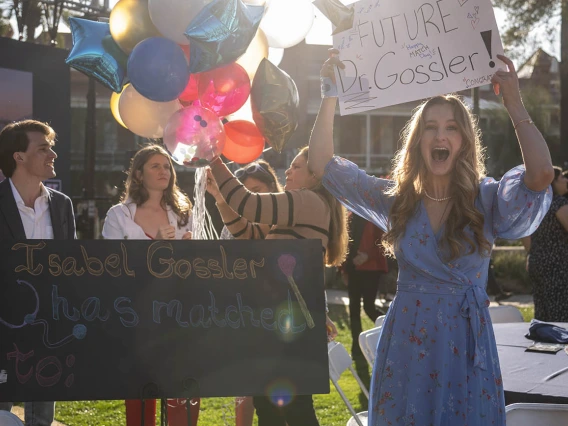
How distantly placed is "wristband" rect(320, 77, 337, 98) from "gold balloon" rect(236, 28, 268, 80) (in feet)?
2.39

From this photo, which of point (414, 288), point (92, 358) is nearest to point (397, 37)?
point (414, 288)

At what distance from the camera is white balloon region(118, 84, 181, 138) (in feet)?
11.4

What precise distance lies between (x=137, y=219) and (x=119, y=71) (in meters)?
1.14

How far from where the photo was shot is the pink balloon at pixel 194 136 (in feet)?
10.2

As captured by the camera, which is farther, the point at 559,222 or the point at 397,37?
the point at 559,222

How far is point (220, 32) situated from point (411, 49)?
79cm

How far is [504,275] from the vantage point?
14.3 meters

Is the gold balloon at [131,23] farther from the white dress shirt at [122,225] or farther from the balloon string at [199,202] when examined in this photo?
the white dress shirt at [122,225]

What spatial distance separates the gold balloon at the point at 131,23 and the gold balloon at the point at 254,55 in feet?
1.42

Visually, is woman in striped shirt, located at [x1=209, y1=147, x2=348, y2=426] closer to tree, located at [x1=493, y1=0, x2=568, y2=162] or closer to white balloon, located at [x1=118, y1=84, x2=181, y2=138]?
white balloon, located at [x1=118, y1=84, x2=181, y2=138]

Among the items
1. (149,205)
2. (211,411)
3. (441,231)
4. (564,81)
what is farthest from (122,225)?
(564,81)

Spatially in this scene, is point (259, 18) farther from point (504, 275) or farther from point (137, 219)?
point (504, 275)

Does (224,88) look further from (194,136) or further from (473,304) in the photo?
(473,304)

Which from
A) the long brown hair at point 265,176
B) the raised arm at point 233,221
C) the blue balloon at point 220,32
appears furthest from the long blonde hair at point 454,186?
the long brown hair at point 265,176
